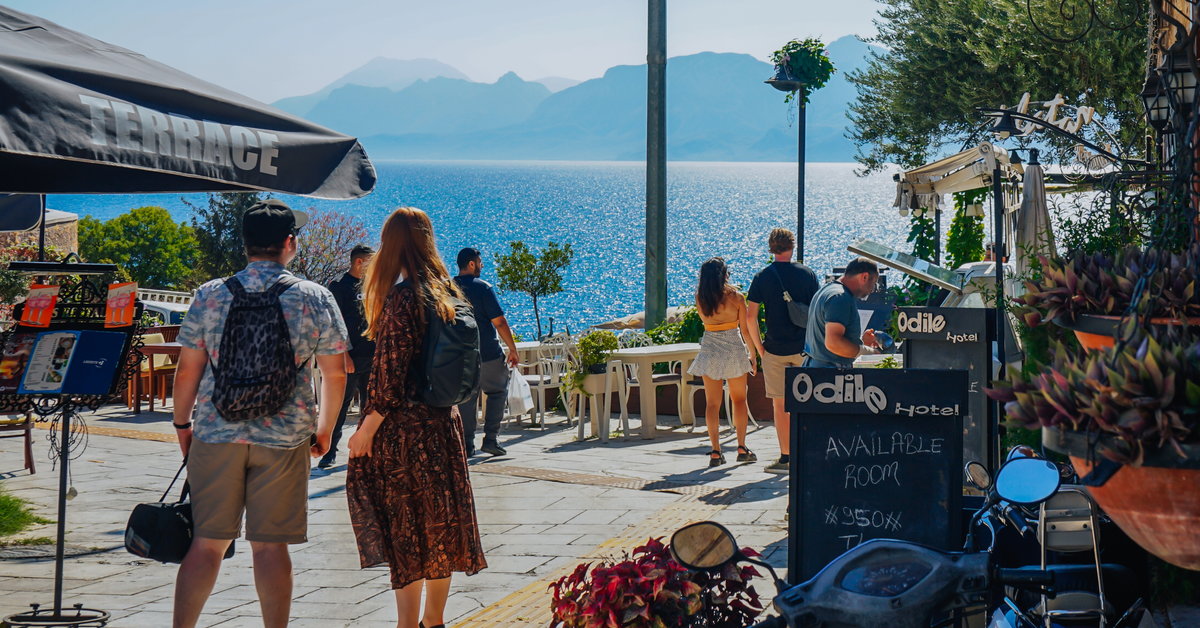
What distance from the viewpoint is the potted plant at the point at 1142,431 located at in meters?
1.65

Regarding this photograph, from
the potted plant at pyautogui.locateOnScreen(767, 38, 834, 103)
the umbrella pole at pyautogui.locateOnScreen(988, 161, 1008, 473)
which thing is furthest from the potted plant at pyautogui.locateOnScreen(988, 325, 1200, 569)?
the potted plant at pyautogui.locateOnScreen(767, 38, 834, 103)

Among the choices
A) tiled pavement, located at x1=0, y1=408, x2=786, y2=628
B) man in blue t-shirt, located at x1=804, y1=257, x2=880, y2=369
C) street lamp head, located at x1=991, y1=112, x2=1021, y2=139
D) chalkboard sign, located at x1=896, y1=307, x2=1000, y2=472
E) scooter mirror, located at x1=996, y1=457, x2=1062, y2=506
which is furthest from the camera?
street lamp head, located at x1=991, y1=112, x2=1021, y2=139

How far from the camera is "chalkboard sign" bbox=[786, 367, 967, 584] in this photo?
3.64 m

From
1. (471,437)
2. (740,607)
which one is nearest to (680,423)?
(471,437)

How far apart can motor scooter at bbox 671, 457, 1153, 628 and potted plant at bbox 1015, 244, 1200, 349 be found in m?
0.33

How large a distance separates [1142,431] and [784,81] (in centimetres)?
1405

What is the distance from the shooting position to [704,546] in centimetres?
233

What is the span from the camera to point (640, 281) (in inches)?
3346

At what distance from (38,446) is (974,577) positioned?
9.96m

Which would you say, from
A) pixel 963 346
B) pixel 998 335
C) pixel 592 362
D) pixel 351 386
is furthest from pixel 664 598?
pixel 592 362

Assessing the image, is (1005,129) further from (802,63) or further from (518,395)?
(802,63)

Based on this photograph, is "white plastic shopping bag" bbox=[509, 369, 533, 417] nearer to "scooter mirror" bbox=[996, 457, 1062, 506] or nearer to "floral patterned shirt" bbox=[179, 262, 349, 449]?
"floral patterned shirt" bbox=[179, 262, 349, 449]

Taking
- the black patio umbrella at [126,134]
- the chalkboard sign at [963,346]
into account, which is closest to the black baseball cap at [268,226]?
the black patio umbrella at [126,134]

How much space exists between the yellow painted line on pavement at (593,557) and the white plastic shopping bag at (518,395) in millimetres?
3591
